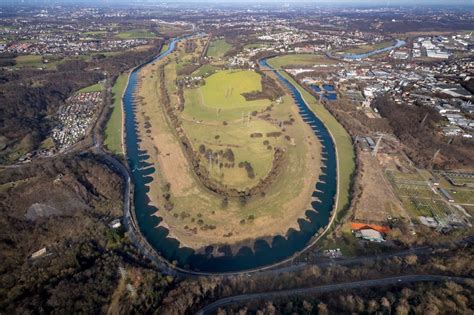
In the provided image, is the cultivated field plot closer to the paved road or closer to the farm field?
the paved road

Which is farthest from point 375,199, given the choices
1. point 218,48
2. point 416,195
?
point 218,48

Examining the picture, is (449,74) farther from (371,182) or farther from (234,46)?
(234,46)

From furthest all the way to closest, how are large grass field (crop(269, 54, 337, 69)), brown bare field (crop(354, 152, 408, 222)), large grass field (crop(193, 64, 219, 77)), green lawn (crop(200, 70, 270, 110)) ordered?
large grass field (crop(269, 54, 337, 69)) → large grass field (crop(193, 64, 219, 77)) → green lawn (crop(200, 70, 270, 110)) → brown bare field (crop(354, 152, 408, 222))

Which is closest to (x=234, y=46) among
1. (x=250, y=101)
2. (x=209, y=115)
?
(x=250, y=101)

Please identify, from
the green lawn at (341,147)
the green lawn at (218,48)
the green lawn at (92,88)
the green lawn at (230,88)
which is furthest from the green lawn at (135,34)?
the green lawn at (341,147)

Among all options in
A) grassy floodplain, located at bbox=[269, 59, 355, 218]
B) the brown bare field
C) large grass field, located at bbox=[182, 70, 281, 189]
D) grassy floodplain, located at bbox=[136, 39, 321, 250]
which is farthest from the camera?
large grass field, located at bbox=[182, 70, 281, 189]

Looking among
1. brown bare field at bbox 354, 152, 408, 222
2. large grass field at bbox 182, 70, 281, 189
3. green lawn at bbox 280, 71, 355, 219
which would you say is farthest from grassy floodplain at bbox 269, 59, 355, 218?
large grass field at bbox 182, 70, 281, 189
